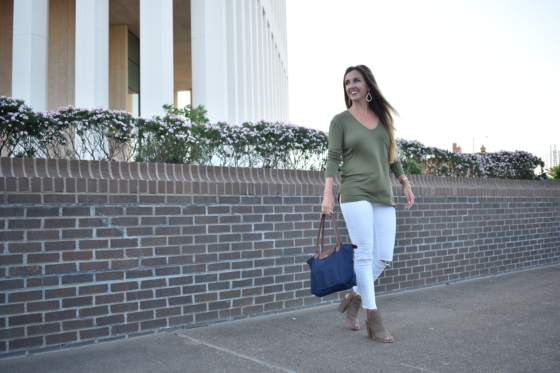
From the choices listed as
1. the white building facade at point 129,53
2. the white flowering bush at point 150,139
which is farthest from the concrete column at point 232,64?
the white flowering bush at point 150,139

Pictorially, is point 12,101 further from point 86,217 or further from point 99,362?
point 99,362

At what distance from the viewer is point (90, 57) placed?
9.98 meters

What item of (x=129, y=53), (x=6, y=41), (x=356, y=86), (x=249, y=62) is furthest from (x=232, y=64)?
(x=356, y=86)

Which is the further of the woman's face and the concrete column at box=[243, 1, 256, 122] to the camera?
the concrete column at box=[243, 1, 256, 122]

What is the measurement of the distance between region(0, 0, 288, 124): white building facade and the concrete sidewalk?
→ 6.75 m

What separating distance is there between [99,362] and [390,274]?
353 centimetres

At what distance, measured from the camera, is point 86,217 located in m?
3.78

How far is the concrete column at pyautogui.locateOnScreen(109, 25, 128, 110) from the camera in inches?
592

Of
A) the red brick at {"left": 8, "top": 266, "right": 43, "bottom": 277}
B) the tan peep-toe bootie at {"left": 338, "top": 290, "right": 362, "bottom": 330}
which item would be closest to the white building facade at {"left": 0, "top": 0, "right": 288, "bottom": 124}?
the red brick at {"left": 8, "top": 266, "right": 43, "bottom": 277}

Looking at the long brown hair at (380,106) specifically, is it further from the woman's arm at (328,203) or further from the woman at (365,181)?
the woman's arm at (328,203)

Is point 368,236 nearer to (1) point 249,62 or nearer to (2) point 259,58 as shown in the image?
(1) point 249,62

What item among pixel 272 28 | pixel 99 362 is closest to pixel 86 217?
pixel 99 362

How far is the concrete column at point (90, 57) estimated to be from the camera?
387 inches

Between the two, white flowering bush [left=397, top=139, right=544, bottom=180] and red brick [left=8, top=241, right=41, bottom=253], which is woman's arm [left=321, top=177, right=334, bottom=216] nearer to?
red brick [left=8, top=241, right=41, bottom=253]
